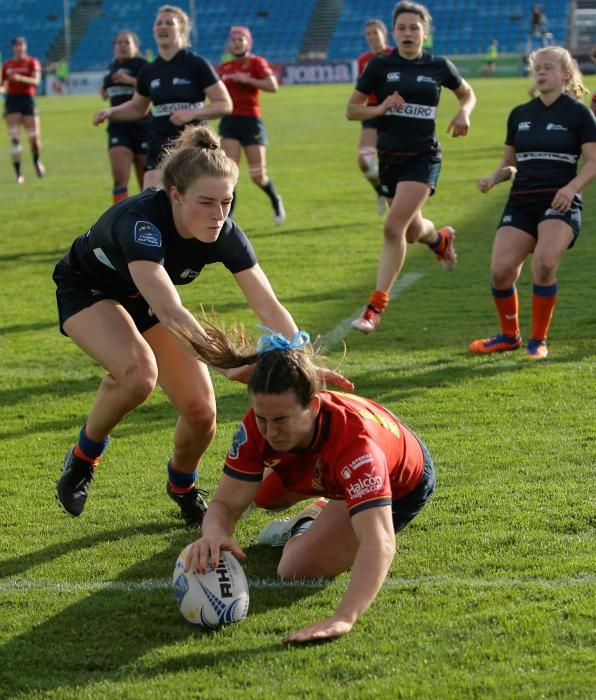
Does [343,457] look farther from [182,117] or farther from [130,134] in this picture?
[130,134]

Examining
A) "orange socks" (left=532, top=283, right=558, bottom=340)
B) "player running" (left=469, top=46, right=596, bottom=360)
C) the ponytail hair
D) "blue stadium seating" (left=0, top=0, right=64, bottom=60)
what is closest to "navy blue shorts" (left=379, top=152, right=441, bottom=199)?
"player running" (left=469, top=46, right=596, bottom=360)

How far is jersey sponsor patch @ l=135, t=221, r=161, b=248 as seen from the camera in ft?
14.6

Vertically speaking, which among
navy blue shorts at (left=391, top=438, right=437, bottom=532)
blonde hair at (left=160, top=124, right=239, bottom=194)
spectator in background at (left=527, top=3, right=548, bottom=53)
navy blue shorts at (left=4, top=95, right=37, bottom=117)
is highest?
blonde hair at (left=160, top=124, right=239, bottom=194)

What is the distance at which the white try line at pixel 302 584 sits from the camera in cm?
416

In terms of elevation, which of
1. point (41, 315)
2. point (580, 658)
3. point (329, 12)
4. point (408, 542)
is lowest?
point (329, 12)

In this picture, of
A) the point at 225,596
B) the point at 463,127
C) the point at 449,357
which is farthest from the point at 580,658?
the point at 463,127

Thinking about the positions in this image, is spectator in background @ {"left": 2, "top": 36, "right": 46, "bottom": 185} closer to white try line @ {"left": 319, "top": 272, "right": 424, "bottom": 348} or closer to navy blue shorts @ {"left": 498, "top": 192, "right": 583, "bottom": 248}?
white try line @ {"left": 319, "top": 272, "right": 424, "bottom": 348}

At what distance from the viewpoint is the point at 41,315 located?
9672 millimetres

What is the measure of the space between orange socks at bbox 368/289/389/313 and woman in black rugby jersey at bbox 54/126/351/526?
3587 millimetres

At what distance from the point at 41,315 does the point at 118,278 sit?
4.85m

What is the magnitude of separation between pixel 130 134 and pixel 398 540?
9.18 meters

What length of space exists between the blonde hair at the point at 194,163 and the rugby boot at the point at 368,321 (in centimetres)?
389

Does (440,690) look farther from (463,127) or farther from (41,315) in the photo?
(41,315)

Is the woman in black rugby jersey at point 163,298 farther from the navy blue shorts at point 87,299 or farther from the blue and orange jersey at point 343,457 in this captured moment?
the blue and orange jersey at point 343,457
